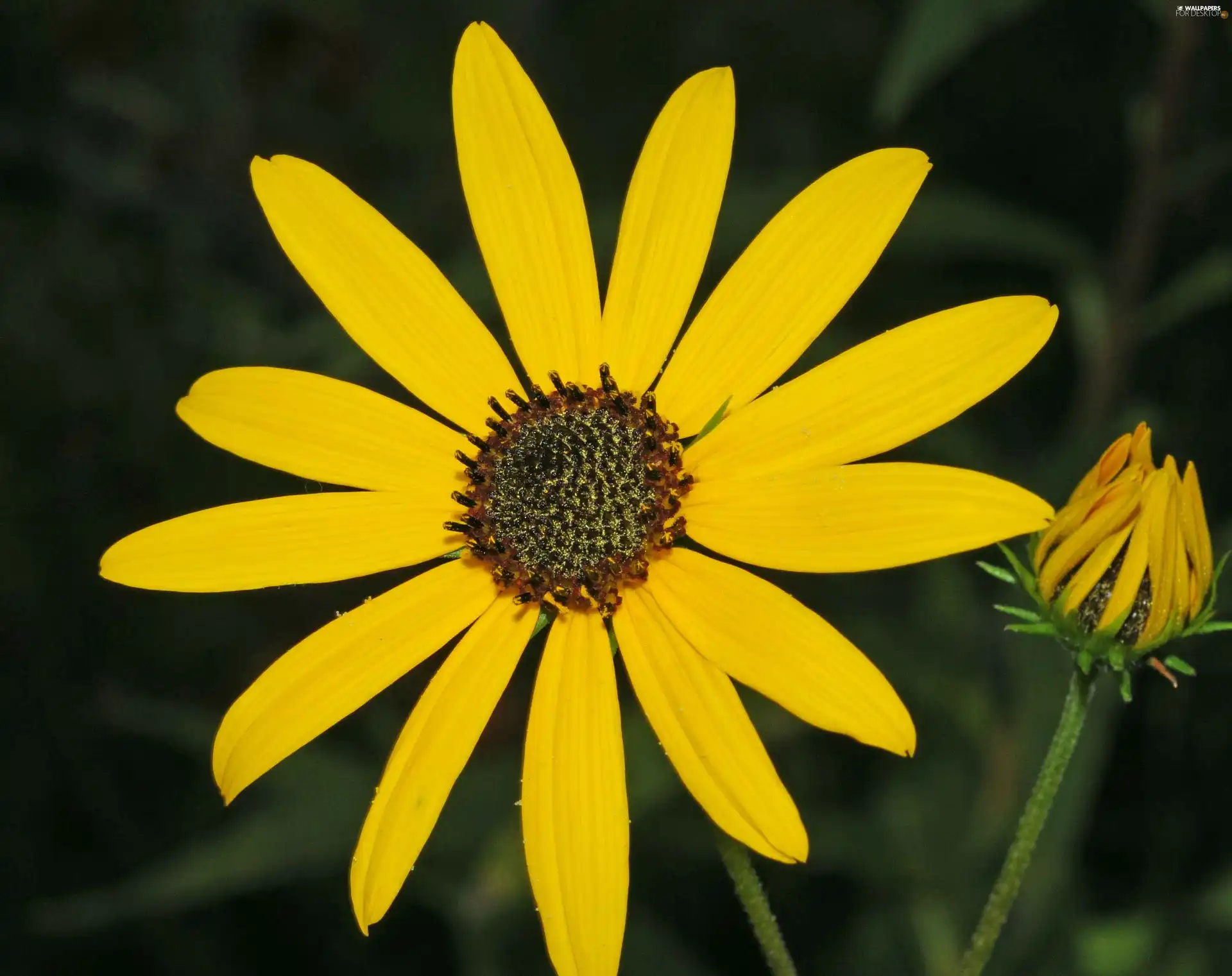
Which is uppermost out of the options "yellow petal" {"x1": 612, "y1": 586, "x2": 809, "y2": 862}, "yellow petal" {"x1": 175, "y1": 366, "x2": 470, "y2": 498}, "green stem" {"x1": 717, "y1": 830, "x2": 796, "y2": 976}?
"yellow petal" {"x1": 175, "y1": 366, "x2": 470, "y2": 498}

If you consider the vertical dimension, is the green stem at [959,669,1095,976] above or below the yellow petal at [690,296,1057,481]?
below

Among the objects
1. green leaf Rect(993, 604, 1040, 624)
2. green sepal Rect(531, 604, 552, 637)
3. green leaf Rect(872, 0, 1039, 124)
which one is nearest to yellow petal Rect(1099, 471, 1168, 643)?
green leaf Rect(993, 604, 1040, 624)

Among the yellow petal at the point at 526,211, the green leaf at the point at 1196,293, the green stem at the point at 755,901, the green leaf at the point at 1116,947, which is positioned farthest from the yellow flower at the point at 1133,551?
the green leaf at the point at 1196,293

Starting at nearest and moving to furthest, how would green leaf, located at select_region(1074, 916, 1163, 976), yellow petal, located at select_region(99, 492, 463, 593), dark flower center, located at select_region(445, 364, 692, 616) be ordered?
yellow petal, located at select_region(99, 492, 463, 593), dark flower center, located at select_region(445, 364, 692, 616), green leaf, located at select_region(1074, 916, 1163, 976)

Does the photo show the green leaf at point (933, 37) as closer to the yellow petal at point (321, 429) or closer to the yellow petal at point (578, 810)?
the yellow petal at point (321, 429)

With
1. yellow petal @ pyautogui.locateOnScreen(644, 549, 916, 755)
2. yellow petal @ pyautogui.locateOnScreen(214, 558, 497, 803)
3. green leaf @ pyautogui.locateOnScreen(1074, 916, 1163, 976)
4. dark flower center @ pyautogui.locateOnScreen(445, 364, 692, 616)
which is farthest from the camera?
green leaf @ pyautogui.locateOnScreen(1074, 916, 1163, 976)

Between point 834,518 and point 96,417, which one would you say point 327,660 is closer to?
point 834,518

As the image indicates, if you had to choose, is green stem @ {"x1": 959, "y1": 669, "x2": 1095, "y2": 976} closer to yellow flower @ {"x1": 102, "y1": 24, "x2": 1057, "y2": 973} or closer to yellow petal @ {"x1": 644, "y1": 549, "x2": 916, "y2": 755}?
yellow petal @ {"x1": 644, "y1": 549, "x2": 916, "y2": 755}
